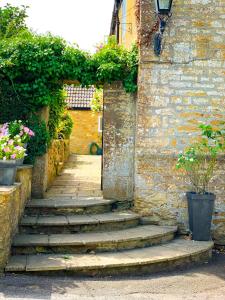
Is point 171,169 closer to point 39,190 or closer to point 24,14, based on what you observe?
point 39,190

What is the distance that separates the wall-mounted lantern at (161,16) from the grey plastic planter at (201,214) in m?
2.58

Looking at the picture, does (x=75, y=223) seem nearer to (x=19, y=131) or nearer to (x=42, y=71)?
(x=19, y=131)

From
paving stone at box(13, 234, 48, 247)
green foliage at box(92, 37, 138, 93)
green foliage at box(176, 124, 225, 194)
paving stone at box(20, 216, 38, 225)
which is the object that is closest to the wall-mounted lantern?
green foliage at box(92, 37, 138, 93)

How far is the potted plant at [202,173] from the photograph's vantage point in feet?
21.9

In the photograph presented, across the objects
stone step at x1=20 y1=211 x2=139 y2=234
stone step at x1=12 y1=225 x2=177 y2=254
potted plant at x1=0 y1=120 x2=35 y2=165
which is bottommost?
stone step at x1=12 y1=225 x2=177 y2=254

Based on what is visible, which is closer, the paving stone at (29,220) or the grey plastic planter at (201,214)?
the paving stone at (29,220)

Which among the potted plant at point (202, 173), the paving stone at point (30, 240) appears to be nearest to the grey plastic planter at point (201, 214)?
the potted plant at point (202, 173)

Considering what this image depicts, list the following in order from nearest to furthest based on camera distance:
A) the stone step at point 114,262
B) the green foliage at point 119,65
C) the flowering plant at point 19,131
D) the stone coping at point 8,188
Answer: the stone coping at point 8,188, the stone step at point 114,262, the flowering plant at point 19,131, the green foliage at point 119,65

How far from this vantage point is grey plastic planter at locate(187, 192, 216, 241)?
664 centimetres

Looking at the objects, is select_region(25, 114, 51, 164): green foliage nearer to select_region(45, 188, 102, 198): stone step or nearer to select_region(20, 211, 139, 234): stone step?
select_region(45, 188, 102, 198): stone step

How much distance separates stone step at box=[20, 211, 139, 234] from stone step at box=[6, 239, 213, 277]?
0.70 m

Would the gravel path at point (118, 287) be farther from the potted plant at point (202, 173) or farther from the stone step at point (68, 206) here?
the stone step at point (68, 206)

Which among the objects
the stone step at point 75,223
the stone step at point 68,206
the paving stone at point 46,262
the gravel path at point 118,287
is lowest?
the gravel path at point 118,287

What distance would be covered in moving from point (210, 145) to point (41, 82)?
3185 mm
